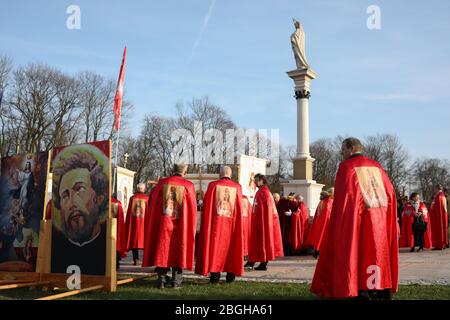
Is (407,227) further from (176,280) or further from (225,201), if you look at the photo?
(176,280)

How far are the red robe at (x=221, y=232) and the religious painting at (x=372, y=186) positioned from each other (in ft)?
10.1

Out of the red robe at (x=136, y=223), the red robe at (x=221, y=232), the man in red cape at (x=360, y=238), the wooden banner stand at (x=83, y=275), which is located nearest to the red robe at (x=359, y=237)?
the man in red cape at (x=360, y=238)

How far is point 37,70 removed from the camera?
39.6m

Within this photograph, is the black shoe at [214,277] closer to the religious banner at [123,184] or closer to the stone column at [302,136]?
the religious banner at [123,184]

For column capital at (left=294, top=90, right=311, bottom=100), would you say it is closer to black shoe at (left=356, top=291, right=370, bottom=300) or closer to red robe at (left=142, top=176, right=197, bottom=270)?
red robe at (left=142, top=176, right=197, bottom=270)

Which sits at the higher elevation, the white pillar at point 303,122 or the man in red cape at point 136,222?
the white pillar at point 303,122

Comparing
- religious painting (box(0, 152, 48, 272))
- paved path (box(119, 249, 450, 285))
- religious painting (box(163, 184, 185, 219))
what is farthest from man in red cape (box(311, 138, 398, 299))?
religious painting (box(0, 152, 48, 272))

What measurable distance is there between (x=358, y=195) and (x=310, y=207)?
728 inches

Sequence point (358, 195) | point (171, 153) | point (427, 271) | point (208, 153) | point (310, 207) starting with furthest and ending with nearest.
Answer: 1. point (171, 153)
2. point (208, 153)
3. point (310, 207)
4. point (427, 271)
5. point (358, 195)

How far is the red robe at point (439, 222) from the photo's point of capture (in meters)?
17.2

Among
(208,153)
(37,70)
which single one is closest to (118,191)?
(37,70)

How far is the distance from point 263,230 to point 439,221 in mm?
9357

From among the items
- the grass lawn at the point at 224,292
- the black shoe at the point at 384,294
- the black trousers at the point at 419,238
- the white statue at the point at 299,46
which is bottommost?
the grass lawn at the point at 224,292
